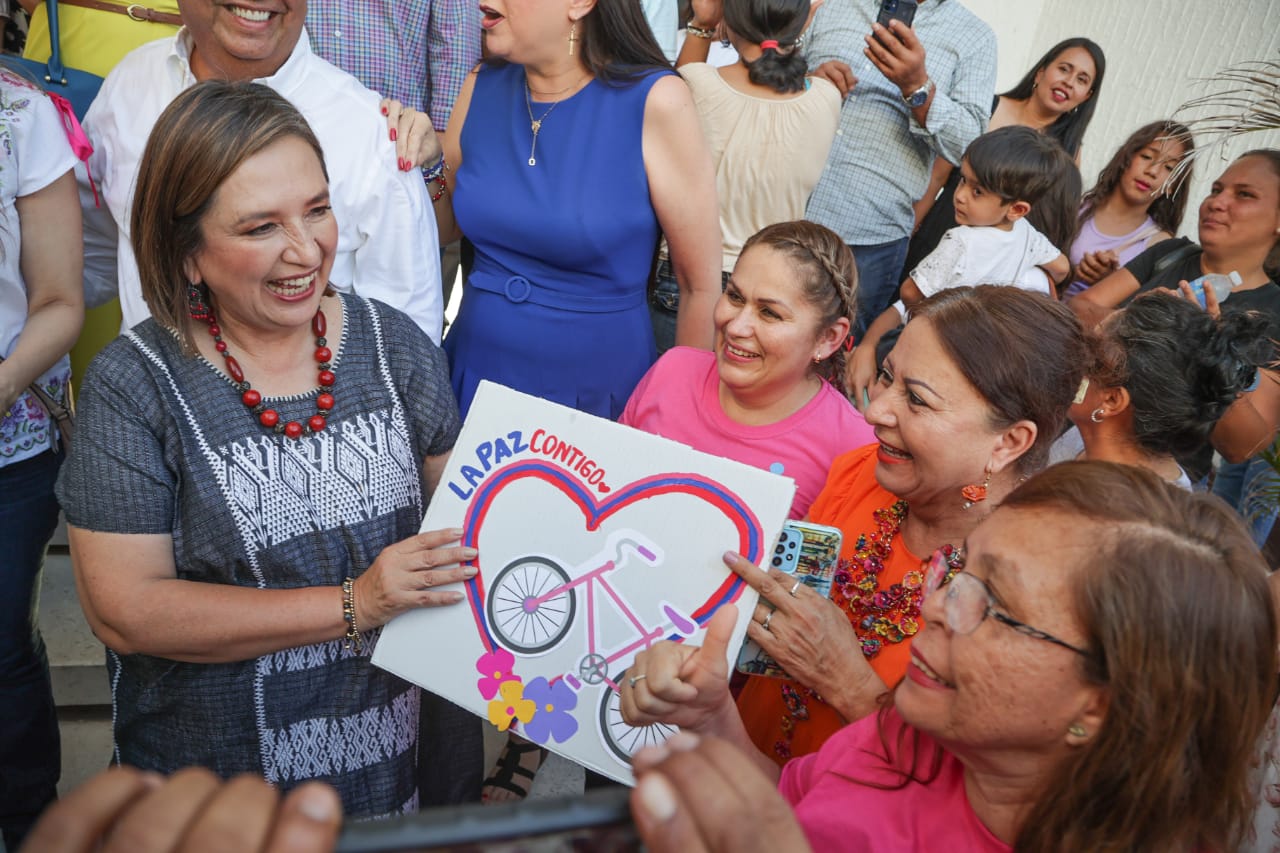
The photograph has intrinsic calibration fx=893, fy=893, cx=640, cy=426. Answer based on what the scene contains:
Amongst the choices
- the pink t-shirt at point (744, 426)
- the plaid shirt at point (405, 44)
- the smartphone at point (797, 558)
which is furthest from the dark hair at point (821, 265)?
the plaid shirt at point (405, 44)

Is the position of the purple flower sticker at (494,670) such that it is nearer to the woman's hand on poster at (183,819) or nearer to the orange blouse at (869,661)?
the orange blouse at (869,661)

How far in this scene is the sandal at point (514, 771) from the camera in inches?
112

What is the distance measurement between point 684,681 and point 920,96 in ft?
9.87

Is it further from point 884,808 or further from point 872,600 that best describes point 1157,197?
point 884,808

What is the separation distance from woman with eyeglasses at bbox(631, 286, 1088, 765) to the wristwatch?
2.11m

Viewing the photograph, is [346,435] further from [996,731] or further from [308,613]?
[996,731]

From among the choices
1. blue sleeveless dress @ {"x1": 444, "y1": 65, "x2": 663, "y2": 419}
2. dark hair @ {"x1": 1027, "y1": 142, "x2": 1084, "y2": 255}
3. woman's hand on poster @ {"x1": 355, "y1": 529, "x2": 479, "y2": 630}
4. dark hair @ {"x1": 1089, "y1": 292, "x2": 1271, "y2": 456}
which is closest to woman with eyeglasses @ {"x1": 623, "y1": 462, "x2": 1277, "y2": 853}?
woman's hand on poster @ {"x1": 355, "y1": 529, "x2": 479, "y2": 630}

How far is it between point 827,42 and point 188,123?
300 cm

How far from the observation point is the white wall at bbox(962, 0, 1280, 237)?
6008mm

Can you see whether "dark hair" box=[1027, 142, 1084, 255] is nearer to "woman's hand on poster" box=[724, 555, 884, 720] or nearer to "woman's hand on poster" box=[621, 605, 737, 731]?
"woman's hand on poster" box=[724, 555, 884, 720]

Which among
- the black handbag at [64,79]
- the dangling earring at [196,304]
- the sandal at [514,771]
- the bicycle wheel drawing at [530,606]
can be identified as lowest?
the sandal at [514,771]

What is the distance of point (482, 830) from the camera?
1.85 ft

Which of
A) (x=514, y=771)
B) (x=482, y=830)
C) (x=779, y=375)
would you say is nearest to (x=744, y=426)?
(x=779, y=375)

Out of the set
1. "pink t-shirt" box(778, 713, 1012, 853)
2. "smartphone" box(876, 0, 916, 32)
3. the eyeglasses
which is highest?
"smartphone" box(876, 0, 916, 32)
